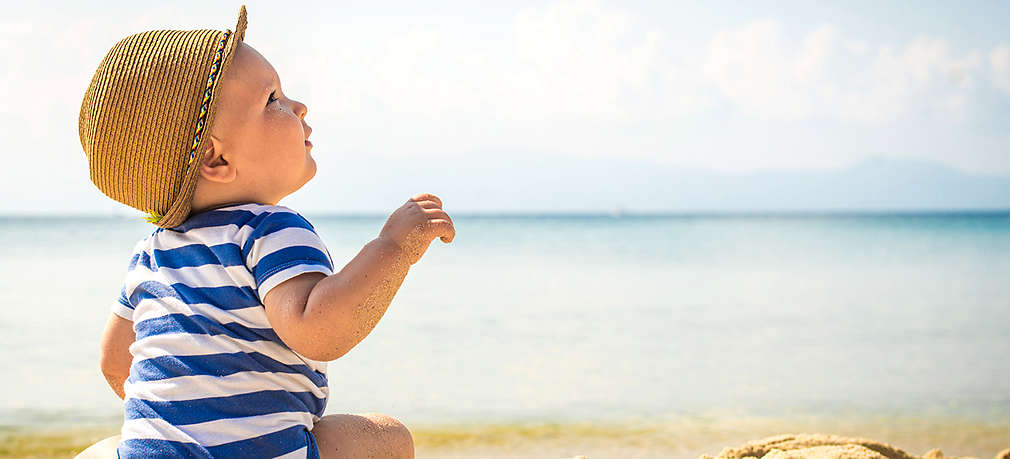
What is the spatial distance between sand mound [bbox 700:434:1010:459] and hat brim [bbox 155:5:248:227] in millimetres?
1707

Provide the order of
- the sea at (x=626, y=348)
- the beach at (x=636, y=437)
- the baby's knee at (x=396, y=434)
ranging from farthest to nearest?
1. the sea at (x=626, y=348)
2. the beach at (x=636, y=437)
3. the baby's knee at (x=396, y=434)

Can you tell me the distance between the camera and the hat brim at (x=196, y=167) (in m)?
1.32

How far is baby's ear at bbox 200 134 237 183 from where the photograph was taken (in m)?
1.35

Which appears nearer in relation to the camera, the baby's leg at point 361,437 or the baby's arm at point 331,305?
the baby's arm at point 331,305

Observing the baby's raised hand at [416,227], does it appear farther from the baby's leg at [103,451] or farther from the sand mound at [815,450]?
the sand mound at [815,450]

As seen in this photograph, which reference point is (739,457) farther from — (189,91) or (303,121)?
(189,91)

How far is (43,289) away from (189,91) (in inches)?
327

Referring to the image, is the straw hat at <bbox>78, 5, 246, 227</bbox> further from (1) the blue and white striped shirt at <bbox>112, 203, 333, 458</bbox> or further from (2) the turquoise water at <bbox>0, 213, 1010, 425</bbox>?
(2) the turquoise water at <bbox>0, 213, 1010, 425</bbox>

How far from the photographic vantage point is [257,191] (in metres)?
1.39

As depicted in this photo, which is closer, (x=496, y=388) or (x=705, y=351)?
(x=496, y=388)

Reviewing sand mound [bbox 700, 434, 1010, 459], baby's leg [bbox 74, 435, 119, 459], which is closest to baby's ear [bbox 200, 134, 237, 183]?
baby's leg [bbox 74, 435, 119, 459]

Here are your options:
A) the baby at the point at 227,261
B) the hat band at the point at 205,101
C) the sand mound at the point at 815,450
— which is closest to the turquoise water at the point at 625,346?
the sand mound at the point at 815,450

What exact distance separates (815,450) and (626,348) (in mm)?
3102

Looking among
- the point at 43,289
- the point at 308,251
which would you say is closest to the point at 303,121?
the point at 308,251
